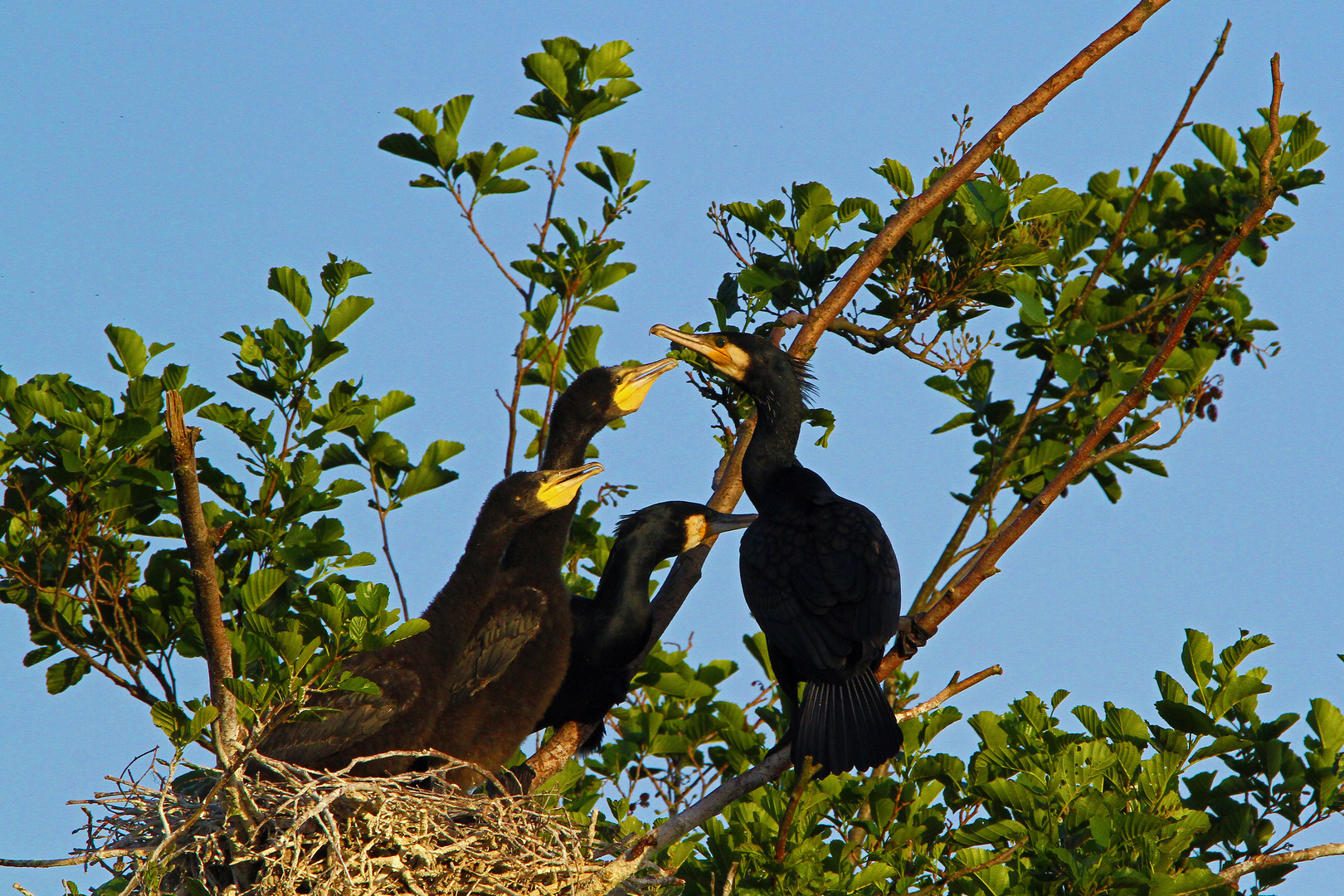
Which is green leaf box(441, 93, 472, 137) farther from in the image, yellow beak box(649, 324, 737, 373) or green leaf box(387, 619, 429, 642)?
green leaf box(387, 619, 429, 642)

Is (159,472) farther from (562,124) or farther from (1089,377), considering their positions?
(1089,377)

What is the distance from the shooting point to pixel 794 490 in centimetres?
536

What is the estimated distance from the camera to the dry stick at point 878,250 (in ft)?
15.3

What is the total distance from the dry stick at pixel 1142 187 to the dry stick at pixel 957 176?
832mm

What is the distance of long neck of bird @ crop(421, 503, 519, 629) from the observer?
525 cm

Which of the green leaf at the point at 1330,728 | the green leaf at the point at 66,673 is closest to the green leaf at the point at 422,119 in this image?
the green leaf at the point at 66,673

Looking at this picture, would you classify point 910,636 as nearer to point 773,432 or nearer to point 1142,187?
point 773,432


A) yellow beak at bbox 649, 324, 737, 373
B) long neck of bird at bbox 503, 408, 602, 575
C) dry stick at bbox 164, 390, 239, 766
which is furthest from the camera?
long neck of bird at bbox 503, 408, 602, 575

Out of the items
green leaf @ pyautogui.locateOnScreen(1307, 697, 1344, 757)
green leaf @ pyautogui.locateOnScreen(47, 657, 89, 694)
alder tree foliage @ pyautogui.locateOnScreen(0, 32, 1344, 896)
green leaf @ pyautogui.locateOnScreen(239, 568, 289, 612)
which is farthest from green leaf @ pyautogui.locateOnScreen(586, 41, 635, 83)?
green leaf @ pyautogui.locateOnScreen(1307, 697, 1344, 757)

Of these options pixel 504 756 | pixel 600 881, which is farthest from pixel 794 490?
pixel 600 881

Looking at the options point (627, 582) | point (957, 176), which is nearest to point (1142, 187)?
point (957, 176)

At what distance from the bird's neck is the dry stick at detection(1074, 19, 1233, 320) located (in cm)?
219

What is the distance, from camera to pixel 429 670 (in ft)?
16.4

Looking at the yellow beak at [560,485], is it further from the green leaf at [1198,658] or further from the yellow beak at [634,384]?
the green leaf at [1198,658]
